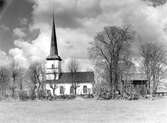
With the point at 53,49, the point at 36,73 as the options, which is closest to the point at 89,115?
the point at 36,73

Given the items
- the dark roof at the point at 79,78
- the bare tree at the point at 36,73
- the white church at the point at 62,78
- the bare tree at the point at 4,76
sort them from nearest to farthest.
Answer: the bare tree at the point at 4,76
the bare tree at the point at 36,73
the white church at the point at 62,78
the dark roof at the point at 79,78

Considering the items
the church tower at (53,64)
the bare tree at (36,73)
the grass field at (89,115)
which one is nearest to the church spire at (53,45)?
the church tower at (53,64)

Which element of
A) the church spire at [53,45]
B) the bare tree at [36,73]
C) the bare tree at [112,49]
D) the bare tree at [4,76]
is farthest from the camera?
the church spire at [53,45]

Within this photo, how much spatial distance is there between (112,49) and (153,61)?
25.0 ft

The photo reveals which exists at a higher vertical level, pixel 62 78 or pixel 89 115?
pixel 62 78

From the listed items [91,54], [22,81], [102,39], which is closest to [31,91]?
[91,54]

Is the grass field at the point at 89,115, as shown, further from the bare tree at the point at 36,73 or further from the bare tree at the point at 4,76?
the bare tree at the point at 4,76

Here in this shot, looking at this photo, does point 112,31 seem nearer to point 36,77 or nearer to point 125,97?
point 125,97

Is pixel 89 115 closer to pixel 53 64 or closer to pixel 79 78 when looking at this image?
pixel 79 78

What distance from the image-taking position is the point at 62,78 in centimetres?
7169

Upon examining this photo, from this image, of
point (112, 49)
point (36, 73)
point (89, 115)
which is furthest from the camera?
point (36, 73)

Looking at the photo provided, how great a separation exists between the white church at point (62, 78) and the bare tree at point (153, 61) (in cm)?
3133

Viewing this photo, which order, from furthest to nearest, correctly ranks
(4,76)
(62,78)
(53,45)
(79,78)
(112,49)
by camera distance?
(62,78), (79,78), (53,45), (4,76), (112,49)

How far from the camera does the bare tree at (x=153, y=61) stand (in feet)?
119
